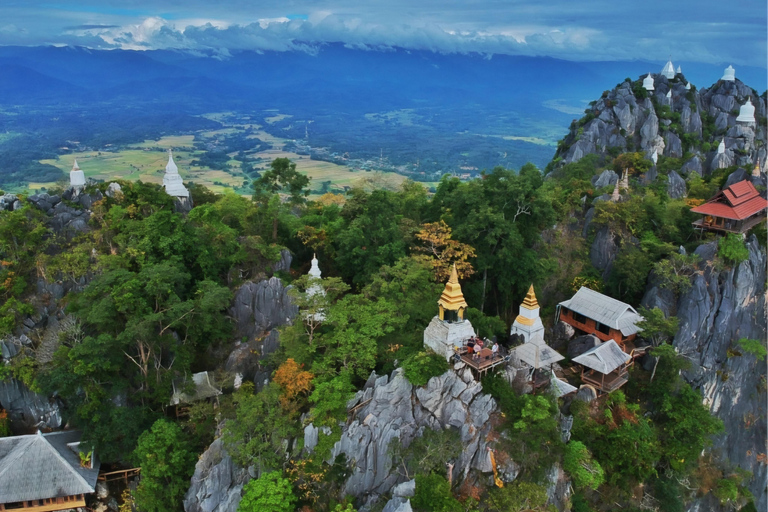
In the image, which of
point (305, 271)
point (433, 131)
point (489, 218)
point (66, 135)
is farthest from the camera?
point (433, 131)

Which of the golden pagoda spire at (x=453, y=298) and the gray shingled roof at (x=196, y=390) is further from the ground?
the golden pagoda spire at (x=453, y=298)

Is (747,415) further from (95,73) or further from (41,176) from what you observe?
(95,73)

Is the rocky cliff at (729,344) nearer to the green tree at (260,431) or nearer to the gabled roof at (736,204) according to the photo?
the gabled roof at (736,204)

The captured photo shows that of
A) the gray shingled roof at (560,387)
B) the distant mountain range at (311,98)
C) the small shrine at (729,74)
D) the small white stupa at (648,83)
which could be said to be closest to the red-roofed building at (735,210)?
the gray shingled roof at (560,387)

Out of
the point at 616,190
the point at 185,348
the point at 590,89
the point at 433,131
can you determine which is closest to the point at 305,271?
the point at 185,348

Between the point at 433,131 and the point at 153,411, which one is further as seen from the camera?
the point at 433,131

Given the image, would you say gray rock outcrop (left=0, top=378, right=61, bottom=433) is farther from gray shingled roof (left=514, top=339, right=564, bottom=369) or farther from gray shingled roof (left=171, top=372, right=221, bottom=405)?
gray shingled roof (left=514, top=339, right=564, bottom=369)
